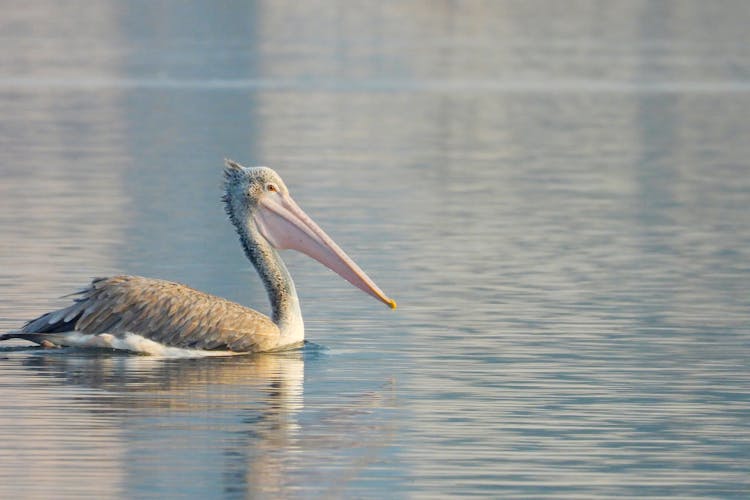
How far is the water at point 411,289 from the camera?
11125mm

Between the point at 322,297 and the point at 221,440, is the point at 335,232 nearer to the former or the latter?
the point at 322,297

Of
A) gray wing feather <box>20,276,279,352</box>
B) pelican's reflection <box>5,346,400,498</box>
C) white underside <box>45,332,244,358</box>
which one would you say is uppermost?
gray wing feather <box>20,276,279,352</box>

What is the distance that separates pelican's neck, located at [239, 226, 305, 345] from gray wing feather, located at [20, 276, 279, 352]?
252 millimetres

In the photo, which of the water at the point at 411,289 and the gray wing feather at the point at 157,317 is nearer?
the water at the point at 411,289

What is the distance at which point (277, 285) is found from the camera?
15.2 meters

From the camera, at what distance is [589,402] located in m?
12.9

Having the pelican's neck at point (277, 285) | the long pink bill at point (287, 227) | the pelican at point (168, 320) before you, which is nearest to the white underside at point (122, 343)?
the pelican at point (168, 320)

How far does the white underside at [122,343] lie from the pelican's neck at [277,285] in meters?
0.69

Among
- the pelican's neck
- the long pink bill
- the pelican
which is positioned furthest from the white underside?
the long pink bill

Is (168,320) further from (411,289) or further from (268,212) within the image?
(411,289)

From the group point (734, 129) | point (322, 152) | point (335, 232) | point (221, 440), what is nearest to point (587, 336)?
point (221, 440)

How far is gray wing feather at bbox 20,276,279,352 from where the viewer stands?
1442 centimetres

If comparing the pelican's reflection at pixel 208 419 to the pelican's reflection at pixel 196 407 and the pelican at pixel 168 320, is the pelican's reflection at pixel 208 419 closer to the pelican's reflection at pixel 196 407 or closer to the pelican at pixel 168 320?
the pelican's reflection at pixel 196 407

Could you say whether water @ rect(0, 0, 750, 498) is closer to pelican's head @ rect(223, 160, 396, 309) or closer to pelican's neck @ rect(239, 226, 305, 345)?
pelican's neck @ rect(239, 226, 305, 345)
